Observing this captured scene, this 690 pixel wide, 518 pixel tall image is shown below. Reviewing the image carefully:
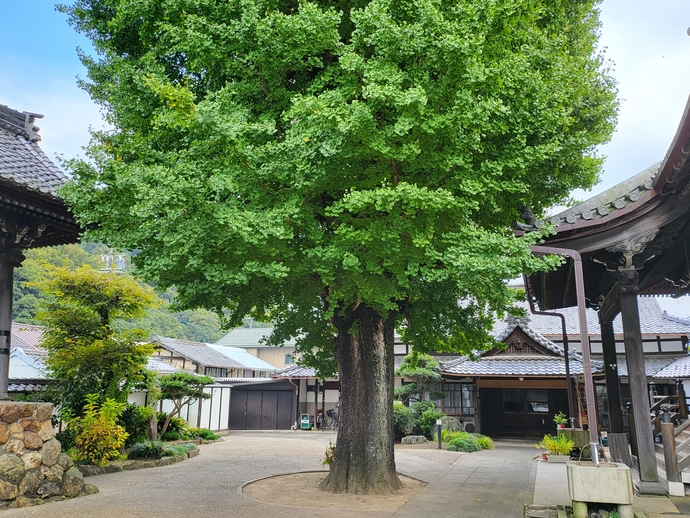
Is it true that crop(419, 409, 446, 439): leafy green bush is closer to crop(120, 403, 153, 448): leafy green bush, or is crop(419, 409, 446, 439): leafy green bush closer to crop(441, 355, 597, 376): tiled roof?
crop(441, 355, 597, 376): tiled roof

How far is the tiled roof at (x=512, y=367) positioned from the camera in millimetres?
20922

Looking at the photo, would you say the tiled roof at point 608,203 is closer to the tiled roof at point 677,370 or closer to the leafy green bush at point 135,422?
the leafy green bush at point 135,422

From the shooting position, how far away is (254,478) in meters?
11.7

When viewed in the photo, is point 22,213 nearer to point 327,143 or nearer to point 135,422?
point 327,143

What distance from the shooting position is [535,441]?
21.7 metres

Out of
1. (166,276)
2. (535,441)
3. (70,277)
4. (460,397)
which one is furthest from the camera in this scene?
(460,397)

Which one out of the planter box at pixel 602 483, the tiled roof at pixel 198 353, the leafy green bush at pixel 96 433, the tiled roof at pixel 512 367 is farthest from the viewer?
Answer: the tiled roof at pixel 198 353

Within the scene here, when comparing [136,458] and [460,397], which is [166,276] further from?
[460,397]

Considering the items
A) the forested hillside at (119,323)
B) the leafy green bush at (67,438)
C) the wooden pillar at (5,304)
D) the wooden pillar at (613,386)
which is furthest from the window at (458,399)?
the forested hillside at (119,323)

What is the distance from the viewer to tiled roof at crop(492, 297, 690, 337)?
78.5ft

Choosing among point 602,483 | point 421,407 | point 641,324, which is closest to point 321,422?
point 421,407

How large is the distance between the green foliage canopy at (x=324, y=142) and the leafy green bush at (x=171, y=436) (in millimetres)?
12366

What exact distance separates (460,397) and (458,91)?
19608 mm

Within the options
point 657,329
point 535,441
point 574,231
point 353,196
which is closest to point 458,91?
point 353,196
